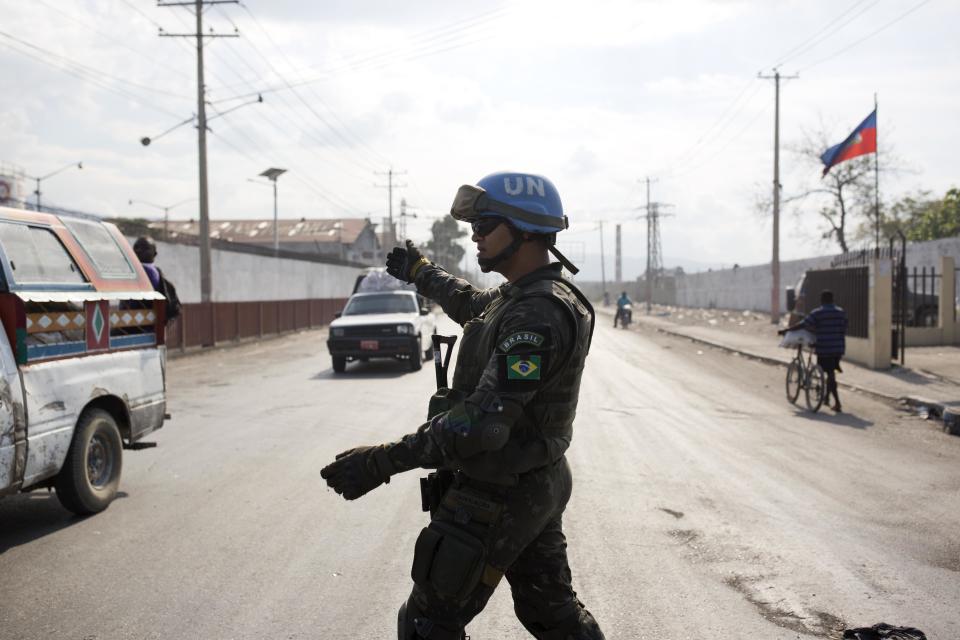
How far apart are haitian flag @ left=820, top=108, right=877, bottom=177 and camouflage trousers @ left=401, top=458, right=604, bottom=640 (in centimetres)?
2070

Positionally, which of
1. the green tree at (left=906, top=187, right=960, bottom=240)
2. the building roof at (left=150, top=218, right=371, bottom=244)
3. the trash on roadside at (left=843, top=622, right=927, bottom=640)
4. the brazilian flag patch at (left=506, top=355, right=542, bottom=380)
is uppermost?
the building roof at (left=150, top=218, right=371, bottom=244)

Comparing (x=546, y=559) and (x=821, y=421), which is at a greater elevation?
(x=546, y=559)

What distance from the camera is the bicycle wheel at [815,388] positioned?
11.9m

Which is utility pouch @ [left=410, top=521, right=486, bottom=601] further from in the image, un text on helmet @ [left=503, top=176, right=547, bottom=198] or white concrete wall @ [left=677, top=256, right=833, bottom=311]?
white concrete wall @ [left=677, top=256, right=833, bottom=311]

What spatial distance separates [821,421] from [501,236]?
9618 mm

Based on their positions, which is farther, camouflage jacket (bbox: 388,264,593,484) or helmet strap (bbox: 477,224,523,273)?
helmet strap (bbox: 477,224,523,273)

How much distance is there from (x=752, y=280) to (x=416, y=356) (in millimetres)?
35614

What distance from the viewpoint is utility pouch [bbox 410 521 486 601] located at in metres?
2.47

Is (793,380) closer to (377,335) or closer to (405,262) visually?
(377,335)

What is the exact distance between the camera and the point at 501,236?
279cm

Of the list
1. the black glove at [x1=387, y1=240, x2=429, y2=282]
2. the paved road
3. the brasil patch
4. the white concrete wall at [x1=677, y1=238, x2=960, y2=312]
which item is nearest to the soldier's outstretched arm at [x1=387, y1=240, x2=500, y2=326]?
the black glove at [x1=387, y1=240, x2=429, y2=282]

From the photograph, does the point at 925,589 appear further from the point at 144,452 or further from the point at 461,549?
the point at 144,452

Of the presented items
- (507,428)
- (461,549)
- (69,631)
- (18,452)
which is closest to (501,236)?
(507,428)

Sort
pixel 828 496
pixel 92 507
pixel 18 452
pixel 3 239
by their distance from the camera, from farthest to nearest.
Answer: pixel 828 496, pixel 92 507, pixel 3 239, pixel 18 452
